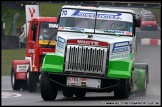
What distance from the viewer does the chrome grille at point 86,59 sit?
621 inches

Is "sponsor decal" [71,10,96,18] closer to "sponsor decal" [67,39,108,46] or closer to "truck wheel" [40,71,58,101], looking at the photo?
"sponsor decal" [67,39,108,46]

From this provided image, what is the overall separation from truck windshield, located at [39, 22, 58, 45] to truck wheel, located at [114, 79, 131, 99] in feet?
15.1

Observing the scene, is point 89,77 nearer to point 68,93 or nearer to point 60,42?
point 60,42

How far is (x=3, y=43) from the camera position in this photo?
3662 cm

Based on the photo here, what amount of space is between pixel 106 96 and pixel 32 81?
2.84 m

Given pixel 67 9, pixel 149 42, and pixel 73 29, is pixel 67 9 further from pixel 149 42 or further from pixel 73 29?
pixel 149 42

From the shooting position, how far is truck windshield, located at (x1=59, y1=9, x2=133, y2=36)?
16.9 m

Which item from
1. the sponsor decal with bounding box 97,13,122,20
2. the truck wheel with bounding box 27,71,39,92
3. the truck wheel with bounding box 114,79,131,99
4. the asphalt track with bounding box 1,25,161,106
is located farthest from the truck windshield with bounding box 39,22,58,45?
the truck wheel with bounding box 114,79,131,99

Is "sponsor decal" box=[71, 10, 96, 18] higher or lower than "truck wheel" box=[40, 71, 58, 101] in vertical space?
higher

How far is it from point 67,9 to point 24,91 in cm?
455

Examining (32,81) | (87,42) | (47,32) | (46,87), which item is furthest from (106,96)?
(47,32)

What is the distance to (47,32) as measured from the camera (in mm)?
20297

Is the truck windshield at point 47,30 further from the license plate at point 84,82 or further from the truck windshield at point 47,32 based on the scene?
the license plate at point 84,82

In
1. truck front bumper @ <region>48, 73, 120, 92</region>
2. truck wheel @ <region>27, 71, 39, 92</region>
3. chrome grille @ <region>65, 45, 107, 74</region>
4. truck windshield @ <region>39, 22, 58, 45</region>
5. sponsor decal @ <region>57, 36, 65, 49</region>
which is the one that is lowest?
truck wheel @ <region>27, 71, 39, 92</region>
